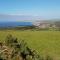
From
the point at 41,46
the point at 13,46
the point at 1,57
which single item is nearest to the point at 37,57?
the point at 1,57

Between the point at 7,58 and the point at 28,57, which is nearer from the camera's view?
the point at 28,57

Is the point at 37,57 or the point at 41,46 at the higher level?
the point at 37,57

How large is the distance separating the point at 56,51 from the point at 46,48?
4.30 ft

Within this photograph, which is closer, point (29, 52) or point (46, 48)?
point (29, 52)

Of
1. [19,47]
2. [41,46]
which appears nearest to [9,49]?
[19,47]

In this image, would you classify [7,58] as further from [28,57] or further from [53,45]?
[53,45]

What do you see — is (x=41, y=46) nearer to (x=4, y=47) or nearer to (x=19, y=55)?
(x=4, y=47)

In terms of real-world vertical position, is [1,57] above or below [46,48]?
above

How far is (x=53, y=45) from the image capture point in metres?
19.9

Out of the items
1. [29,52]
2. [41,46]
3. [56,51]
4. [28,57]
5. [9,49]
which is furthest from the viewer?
[41,46]

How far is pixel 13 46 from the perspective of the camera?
892cm

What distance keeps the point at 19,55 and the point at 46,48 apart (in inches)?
438

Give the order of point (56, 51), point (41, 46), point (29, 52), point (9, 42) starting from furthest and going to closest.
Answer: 1. point (41, 46)
2. point (56, 51)
3. point (9, 42)
4. point (29, 52)

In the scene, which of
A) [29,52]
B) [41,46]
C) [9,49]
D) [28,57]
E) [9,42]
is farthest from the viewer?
[41,46]
